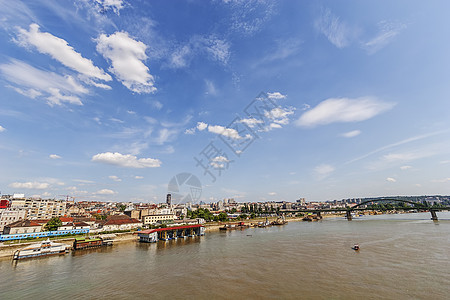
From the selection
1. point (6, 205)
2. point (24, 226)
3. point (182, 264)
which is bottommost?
point (182, 264)

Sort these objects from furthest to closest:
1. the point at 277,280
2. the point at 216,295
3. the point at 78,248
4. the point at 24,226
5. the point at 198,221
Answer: the point at 198,221 < the point at 24,226 < the point at 78,248 < the point at 277,280 < the point at 216,295

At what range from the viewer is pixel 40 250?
22.8 metres

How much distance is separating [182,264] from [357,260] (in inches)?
635

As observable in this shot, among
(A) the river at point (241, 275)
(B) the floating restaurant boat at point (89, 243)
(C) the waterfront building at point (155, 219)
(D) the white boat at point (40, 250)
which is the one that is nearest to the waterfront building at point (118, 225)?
(B) the floating restaurant boat at point (89, 243)

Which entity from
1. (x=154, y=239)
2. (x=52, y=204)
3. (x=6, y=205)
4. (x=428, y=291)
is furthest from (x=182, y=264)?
(x=52, y=204)

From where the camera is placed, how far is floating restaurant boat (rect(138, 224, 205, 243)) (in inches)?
1254

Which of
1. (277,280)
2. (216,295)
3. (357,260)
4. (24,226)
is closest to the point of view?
(216,295)

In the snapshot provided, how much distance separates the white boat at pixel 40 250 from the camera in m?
21.8

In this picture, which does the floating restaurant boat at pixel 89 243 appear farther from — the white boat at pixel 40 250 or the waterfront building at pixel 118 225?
the waterfront building at pixel 118 225

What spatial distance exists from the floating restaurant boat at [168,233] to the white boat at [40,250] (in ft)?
32.7

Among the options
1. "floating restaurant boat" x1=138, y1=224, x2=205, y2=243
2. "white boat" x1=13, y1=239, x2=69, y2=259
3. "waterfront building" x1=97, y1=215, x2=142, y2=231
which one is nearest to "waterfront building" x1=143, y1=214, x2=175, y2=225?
"waterfront building" x1=97, y1=215, x2=142, y2=231

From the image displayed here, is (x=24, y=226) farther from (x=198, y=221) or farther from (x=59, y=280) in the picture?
(x=198, y=221)

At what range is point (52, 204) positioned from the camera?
5738cm

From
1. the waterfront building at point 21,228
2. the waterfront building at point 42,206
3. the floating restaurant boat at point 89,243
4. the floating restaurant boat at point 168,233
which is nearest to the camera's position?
the floating restaurant boat at point 89,243
